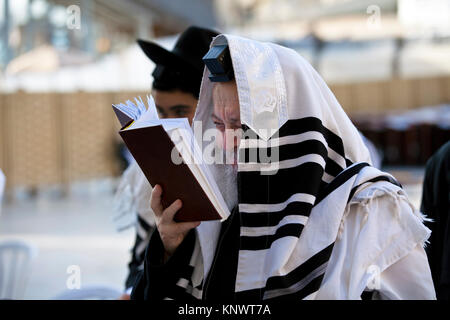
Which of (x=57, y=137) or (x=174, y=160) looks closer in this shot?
(x=174, y=160)

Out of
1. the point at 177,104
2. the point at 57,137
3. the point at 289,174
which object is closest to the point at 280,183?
the point at 289,174

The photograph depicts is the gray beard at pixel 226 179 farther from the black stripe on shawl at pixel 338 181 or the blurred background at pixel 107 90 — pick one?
the blurred background at pixel 107 90

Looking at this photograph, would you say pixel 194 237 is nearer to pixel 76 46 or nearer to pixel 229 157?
pixel 229 157

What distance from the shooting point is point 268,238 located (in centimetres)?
142

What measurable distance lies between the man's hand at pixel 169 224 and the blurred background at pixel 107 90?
0.69 metres

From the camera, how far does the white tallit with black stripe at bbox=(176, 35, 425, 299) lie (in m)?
1.32

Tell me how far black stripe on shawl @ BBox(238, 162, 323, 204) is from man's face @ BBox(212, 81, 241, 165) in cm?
11

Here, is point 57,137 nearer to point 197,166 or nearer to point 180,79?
point 180,79

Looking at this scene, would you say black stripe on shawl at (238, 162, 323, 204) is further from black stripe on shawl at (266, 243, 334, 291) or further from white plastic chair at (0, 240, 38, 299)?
white plastic chair at (0, 240, 38, 299)

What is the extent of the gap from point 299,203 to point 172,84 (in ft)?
3.90

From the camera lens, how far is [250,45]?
4.64 feet

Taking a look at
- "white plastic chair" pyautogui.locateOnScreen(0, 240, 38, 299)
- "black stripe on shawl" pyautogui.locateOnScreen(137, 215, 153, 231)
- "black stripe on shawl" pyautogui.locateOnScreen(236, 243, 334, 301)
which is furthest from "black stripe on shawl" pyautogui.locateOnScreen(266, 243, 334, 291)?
"white plastic chair" pyautogui.locateOnScreen(0, 240, 38, 299)

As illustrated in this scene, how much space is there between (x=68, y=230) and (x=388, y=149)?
9.75 metres
